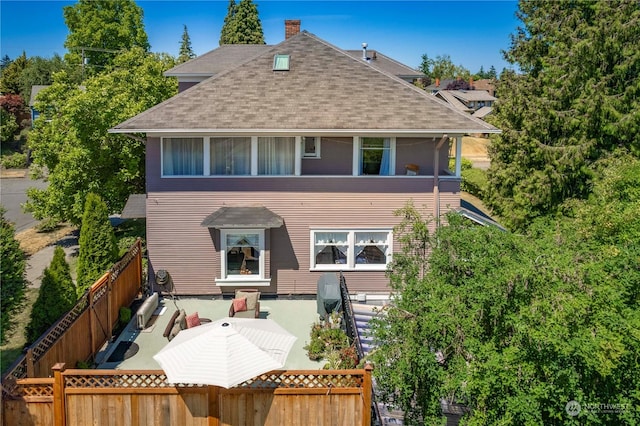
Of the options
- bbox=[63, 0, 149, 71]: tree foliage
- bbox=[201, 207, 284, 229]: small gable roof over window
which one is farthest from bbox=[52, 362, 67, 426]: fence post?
bbox=[63, 0, 149, 71]: tree foliage

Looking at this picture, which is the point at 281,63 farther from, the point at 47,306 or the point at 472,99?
the point at 472,99

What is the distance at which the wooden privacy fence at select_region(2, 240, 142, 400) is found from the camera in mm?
9664

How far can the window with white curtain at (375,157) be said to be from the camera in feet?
58.7

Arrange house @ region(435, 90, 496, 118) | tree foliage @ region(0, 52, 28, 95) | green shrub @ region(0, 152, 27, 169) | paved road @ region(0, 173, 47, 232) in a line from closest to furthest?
paved road @ region(0, 173, 47, 232), green shrub @ region(0, 152, 27, 169), tree foliage @ region(0, 52, 28, 95), house @ region(435, 90, 496, 118)

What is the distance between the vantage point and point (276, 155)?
1752cm

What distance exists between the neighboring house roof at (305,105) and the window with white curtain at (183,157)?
2.64 ft

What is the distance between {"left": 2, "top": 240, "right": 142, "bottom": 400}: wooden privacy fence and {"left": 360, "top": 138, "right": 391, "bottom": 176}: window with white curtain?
27.9 ft

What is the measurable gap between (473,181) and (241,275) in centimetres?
2665

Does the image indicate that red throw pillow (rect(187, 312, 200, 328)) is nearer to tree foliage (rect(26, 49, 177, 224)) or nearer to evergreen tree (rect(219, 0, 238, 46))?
tree foliage (rect(26, 49, 177, 224))

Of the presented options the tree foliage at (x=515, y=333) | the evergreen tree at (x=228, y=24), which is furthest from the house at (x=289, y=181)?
the evergreen tree at (x=228, y=24)

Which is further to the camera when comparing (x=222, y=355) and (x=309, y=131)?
(x=309, y=131)

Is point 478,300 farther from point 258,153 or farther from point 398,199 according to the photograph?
point 258,153

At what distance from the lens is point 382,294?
58.7ft

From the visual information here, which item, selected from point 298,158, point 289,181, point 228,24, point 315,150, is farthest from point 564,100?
point 228,24
